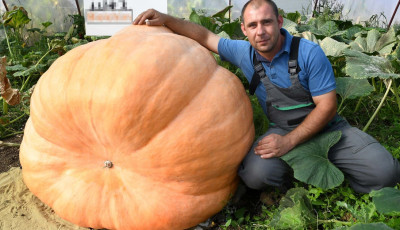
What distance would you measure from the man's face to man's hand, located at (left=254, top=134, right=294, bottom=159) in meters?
0.53

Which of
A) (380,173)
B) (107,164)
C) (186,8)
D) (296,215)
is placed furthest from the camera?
(186,8)

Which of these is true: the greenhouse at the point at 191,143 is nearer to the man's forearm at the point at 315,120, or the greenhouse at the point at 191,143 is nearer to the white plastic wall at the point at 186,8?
the man's forearm at the point at 315,120

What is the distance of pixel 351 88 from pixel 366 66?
36 cm

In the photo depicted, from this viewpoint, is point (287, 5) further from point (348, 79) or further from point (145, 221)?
point (145, 221)

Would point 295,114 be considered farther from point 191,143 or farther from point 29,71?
point 29,71

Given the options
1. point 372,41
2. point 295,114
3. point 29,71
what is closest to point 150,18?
point 295,114

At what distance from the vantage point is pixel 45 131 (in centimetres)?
196

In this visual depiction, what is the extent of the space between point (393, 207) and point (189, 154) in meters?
0.90

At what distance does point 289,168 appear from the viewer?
219 cm

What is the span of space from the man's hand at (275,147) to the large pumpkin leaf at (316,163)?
0.05m

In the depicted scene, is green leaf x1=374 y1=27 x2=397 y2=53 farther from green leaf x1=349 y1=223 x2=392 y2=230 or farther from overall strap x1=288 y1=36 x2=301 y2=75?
green leaf x1=349 y1=223 x2=392 y2=230

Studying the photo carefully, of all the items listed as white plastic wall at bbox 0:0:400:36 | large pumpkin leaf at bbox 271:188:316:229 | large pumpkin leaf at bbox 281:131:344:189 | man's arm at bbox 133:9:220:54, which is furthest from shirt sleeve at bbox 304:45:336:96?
white plastic wall at bbox 0:0:400:36

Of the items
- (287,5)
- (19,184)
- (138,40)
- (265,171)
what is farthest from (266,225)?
(287,5)

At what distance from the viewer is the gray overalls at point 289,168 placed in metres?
2.04
